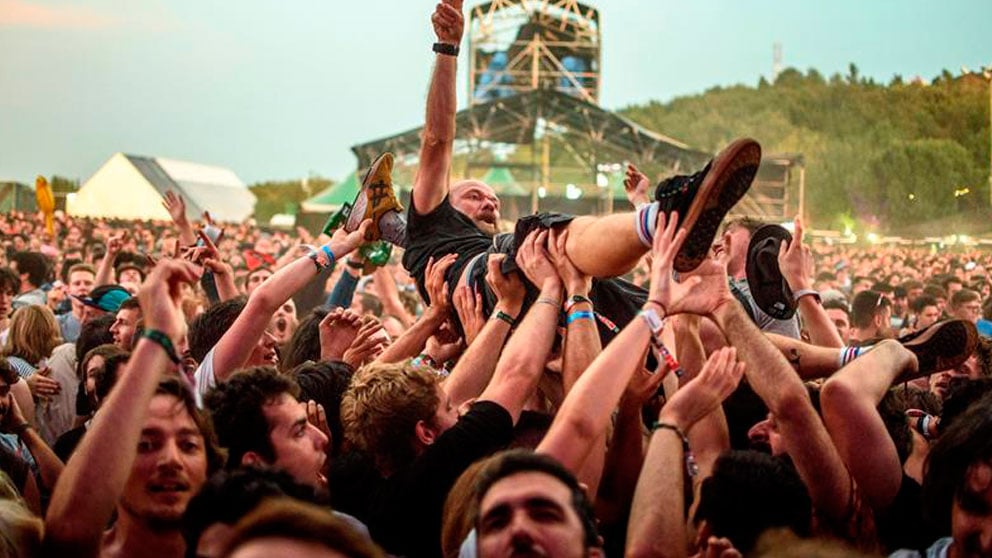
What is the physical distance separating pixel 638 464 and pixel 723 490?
0.61 metres

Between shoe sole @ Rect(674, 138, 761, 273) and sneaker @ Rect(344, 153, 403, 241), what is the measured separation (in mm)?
1994

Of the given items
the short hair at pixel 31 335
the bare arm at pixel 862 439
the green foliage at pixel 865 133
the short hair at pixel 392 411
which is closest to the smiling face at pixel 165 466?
the short hair at pixel 392 411

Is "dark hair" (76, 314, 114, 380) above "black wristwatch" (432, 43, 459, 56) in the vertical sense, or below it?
below

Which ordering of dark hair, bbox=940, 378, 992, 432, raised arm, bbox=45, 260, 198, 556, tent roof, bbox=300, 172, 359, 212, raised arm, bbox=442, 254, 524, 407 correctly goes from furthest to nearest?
tent roof, bbox=300, 172, 359, 212 → raised arm, bbox=442, 254, 524, 407 → dark hair, bbox=940, 378, 992, 432 → raised arm, bbox=45, 260, 198, 556

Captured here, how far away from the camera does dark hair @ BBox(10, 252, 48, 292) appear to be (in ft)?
33.3

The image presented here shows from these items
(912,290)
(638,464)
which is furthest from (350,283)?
(912,290)

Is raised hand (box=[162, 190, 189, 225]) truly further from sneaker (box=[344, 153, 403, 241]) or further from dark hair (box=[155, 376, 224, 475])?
dark hair (box=[155, 376, 224, 475])

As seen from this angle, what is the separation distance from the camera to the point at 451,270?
5.30 meters

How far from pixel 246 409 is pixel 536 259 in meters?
1.08

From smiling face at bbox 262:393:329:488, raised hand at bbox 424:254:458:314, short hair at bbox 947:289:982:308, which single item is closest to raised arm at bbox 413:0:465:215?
raised hand at bbox 424:254:458:314

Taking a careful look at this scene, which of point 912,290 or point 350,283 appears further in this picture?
point 912,290

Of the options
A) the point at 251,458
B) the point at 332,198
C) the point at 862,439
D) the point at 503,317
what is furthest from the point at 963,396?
the point at 332,198

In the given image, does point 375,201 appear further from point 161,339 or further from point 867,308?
point 867,308

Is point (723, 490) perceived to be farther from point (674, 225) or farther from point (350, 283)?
point (350, 283)
